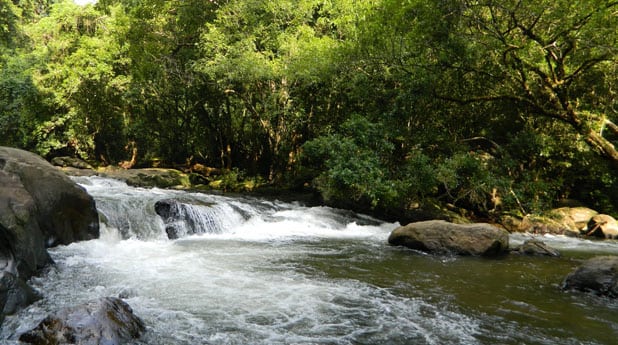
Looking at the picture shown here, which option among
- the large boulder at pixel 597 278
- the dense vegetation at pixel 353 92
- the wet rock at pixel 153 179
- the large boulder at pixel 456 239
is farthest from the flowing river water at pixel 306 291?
the wet rock at pixel 153 179

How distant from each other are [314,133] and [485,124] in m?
7.63

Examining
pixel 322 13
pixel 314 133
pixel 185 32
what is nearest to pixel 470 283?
pixel 314 133

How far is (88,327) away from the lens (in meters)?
4.75

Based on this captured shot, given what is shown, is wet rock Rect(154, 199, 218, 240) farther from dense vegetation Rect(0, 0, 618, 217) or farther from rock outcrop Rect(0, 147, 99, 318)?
dense vegetation Rect(0, 0, 618, 217)

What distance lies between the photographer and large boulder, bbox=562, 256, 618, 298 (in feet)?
25.1

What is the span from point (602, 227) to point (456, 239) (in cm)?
828

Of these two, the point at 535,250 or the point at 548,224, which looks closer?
the point at 535,250

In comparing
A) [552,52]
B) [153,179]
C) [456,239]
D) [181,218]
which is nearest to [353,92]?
[456,239]

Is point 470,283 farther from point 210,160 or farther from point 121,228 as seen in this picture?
point 210,160

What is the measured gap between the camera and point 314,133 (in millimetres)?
20891

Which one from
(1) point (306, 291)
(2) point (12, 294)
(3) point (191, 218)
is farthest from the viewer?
(3) point (191, 218)

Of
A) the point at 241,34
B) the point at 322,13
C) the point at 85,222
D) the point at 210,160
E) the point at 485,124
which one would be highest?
the point at 322,13

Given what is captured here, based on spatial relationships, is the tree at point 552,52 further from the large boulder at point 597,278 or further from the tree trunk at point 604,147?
the large boulder at point 597,278

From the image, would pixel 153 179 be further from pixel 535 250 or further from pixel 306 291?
pixel 535 250
